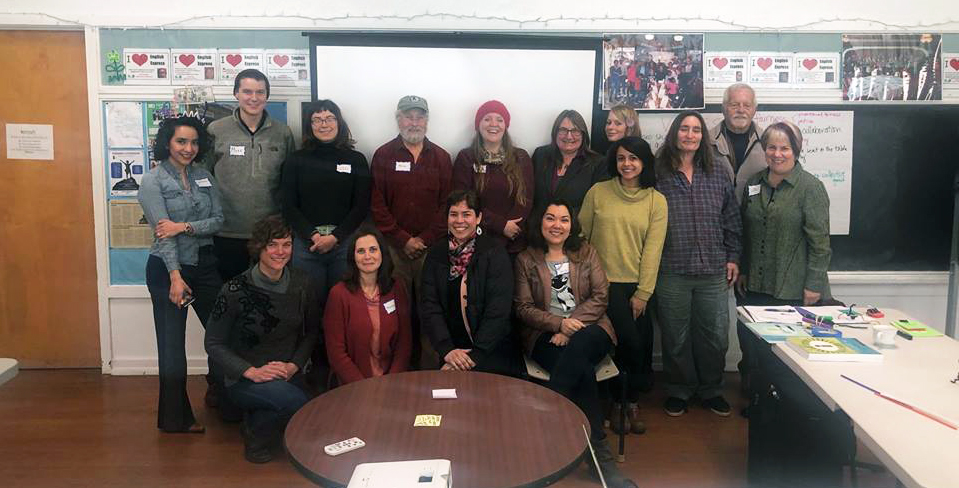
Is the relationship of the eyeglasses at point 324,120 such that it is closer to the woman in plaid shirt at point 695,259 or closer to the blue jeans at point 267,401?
the blue jeans at point 267,401

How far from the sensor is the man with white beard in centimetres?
352

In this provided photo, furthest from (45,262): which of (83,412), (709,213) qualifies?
(709,213)

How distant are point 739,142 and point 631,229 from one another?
0.88 metres

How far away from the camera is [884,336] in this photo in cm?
233

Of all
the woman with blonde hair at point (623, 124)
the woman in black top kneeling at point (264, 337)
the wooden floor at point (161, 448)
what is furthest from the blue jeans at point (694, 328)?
the woman in black top kneeling at point (264, 337)

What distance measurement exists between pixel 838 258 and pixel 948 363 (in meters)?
1.93

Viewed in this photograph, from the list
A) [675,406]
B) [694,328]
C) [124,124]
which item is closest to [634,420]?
[675,406]

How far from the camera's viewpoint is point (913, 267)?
13.1 ft

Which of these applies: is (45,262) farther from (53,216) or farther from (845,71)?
(845,71)

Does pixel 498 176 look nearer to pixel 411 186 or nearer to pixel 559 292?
pixel 411 186

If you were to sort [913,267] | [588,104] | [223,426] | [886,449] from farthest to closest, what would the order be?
[913,267] < [588,104] < [223,426] < [886,449]

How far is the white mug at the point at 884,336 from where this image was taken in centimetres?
232

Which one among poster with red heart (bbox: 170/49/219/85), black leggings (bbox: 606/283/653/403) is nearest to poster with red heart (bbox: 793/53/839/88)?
black leggings (bbox: 606/283/653/403)

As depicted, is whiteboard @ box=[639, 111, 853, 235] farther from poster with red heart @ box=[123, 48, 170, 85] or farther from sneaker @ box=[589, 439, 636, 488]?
poster with red heart @ box=[123, 48, 170, 85]
